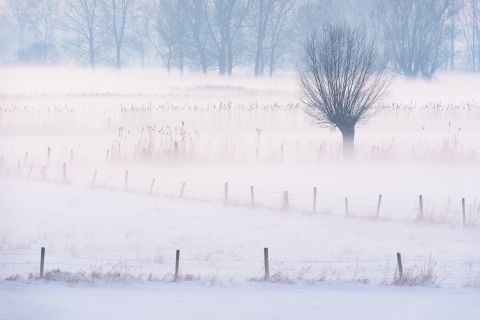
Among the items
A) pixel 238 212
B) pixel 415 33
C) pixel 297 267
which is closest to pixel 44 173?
pixel 238 212

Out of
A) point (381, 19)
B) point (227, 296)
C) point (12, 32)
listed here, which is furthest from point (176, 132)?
point (12, 32)

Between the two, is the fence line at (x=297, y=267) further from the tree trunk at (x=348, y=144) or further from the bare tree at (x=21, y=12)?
the bare tree at (x=21, y=12)

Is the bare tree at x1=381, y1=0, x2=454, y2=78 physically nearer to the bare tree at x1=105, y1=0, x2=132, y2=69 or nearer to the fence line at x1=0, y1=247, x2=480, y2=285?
the bare tree at x1=105, y1=0, x2=132, y2=69

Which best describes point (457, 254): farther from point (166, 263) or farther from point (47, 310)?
point (47, 310)

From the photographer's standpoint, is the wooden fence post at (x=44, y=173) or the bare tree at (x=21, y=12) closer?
the wooden fence post at (x=44, y=173)

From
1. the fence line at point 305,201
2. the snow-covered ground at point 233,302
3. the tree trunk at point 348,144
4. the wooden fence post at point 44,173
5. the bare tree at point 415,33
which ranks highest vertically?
the bare tree at point 415,33

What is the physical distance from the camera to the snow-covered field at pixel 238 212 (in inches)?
468

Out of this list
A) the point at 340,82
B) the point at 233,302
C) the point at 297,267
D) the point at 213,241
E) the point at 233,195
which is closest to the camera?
the point at 233,302

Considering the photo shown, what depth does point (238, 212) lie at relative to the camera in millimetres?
20125

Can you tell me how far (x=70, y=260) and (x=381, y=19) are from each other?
50781 millimetres

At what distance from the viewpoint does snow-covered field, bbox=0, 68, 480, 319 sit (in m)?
11.9

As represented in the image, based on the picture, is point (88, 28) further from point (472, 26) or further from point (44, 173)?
point (44, 173)

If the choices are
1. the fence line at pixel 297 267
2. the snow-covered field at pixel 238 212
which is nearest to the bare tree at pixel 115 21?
the snow-covered field at pixel 238 212

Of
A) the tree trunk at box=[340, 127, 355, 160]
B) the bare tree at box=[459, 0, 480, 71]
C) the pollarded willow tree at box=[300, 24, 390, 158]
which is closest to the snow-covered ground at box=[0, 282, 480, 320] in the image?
the pollarded willow tree at box=[300, 24, 390, 158]
